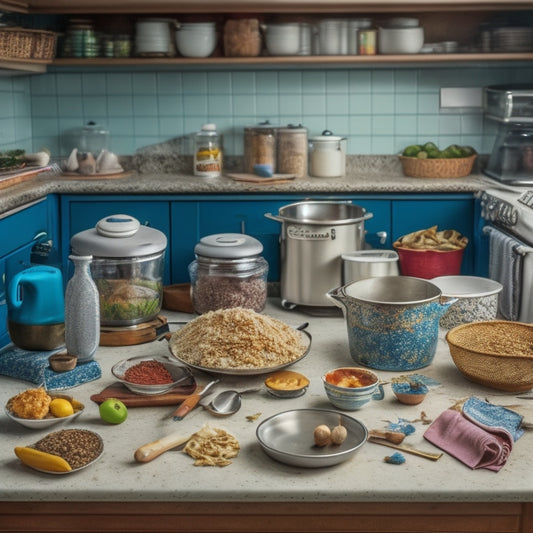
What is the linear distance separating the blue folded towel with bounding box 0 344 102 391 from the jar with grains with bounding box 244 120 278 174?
328cm

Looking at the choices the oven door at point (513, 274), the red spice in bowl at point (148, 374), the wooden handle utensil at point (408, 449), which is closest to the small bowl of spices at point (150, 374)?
the red spice in bowl at point (148, 374)

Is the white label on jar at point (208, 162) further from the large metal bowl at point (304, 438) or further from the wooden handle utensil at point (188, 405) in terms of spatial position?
the large metal bowl at point (304, 438)

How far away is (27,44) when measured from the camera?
4.53 meters

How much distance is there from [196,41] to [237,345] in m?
3.42

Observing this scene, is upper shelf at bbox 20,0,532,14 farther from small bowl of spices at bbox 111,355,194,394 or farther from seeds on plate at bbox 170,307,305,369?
small bowl of spices at bbox 111,355,194,394

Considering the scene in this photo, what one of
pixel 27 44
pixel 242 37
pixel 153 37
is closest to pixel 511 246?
pixel 242 37

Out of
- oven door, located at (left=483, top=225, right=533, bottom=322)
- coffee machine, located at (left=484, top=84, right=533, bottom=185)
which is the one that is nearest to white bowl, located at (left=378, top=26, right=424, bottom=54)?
coffee machine, located at (left=484, top=84, right=533, bottom=185)

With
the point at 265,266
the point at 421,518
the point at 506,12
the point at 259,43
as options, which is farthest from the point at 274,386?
the point at 506,12

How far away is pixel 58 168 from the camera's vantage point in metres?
5.15

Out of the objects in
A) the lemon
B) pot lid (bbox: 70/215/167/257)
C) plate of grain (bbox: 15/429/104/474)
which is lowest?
plate of grain (bbox: 15/429/104/474)

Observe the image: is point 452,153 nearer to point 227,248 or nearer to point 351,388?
point 227,248

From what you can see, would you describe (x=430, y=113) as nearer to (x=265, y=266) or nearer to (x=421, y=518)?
(x=265, y=266)

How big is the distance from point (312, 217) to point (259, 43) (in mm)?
2239

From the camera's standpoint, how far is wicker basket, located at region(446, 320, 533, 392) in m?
1.80
